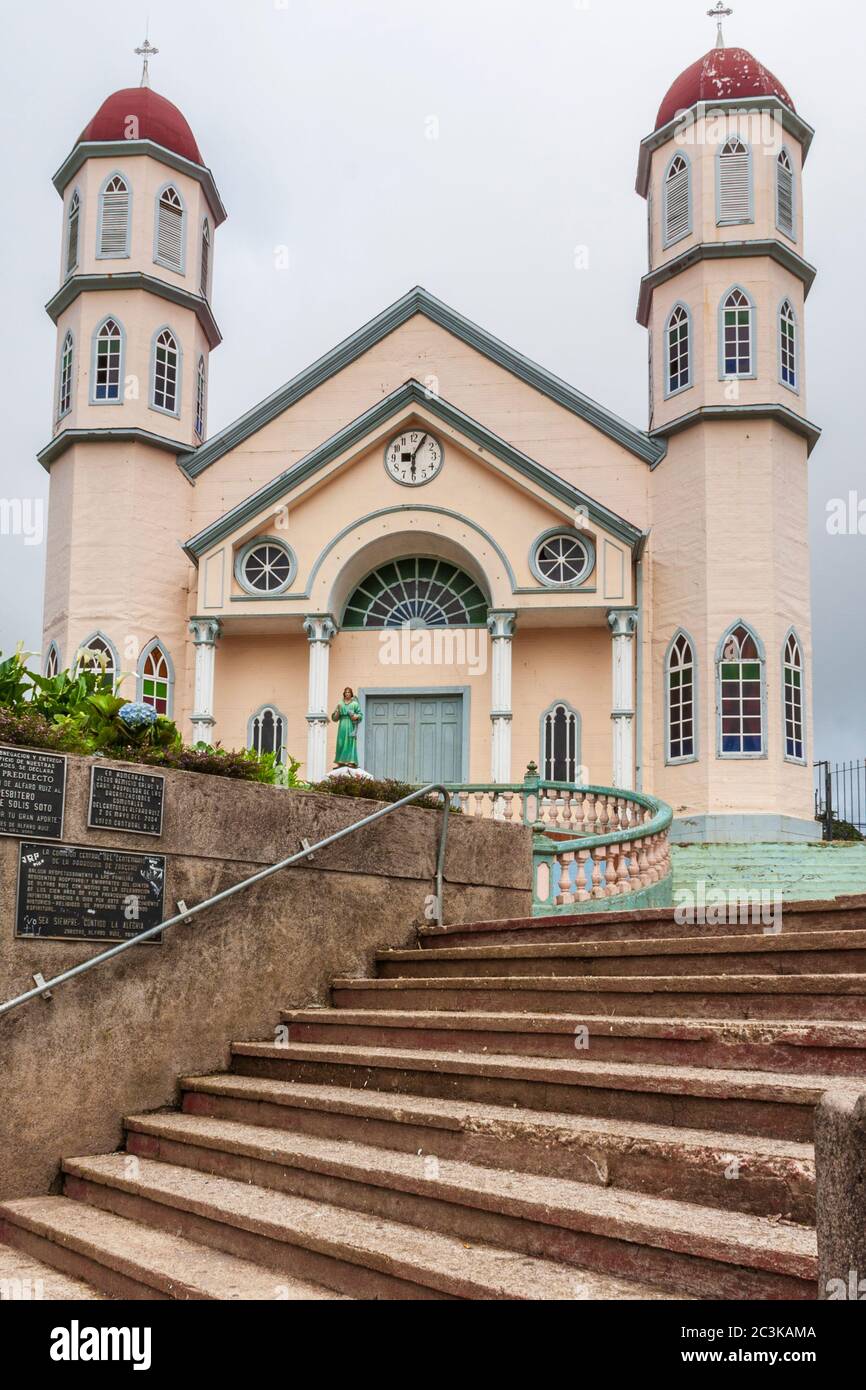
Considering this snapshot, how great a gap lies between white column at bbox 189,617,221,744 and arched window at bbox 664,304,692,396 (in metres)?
8.26

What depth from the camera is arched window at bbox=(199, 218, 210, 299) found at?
76.6ft

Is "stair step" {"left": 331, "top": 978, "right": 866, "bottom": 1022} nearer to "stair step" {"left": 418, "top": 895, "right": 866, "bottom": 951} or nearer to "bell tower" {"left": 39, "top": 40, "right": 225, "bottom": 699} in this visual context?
"stair step" {"left": 418, "top": 895, "right": 866, "bottom": 951}

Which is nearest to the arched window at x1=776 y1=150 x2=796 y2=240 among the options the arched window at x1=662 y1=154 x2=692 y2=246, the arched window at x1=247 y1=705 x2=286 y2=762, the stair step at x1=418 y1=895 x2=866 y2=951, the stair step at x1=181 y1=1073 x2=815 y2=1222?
the arched window at x1=662 y1=154 x2=692 y2=246

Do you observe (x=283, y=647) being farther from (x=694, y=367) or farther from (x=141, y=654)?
(x=694, y=367)

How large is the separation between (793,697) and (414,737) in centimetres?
588

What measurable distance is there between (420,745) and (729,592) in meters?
5.34

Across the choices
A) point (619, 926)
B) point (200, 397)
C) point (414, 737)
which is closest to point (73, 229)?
point (200, 397)

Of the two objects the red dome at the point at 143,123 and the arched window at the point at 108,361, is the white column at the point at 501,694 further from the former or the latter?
the red dome at the point at 143,123

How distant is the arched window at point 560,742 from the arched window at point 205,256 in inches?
387

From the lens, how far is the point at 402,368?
2227 centimetres

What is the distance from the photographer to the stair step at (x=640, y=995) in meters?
5.76

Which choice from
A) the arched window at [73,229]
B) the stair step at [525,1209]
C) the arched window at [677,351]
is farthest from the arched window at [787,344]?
the stair step at [525,1209]

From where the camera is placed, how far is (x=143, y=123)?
2267 cm

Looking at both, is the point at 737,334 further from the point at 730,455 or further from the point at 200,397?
A: the point at 200,397
